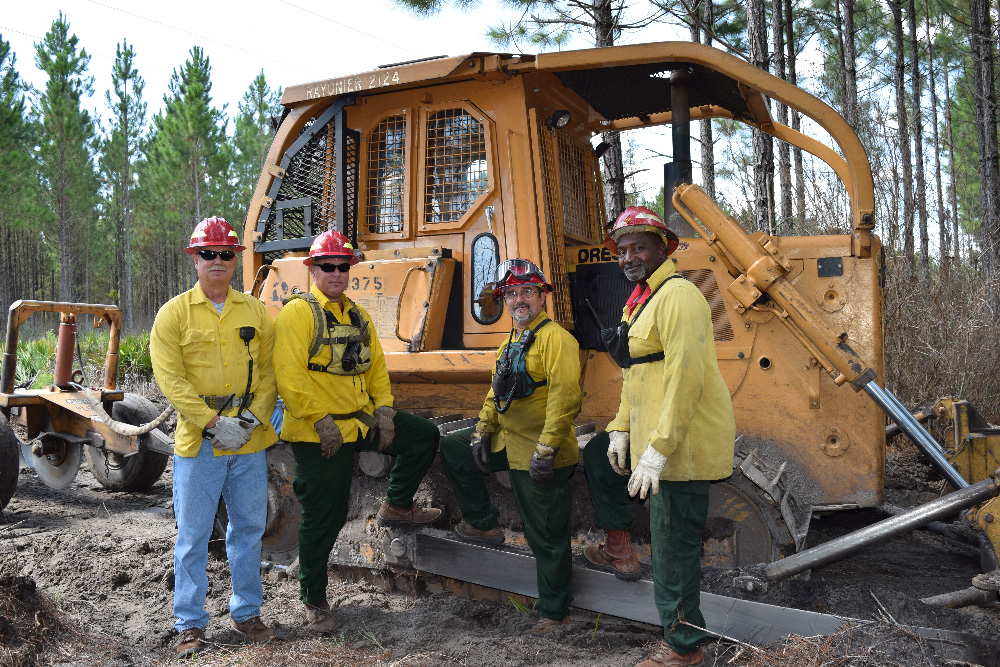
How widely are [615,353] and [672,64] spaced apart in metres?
1.96

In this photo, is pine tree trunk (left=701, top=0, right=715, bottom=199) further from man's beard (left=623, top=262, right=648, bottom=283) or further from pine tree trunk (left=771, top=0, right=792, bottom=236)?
man's beard (left=623, top=262, right=648, bottom=283)

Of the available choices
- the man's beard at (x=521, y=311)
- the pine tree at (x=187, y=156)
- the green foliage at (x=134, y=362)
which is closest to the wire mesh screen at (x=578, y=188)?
the man's beard at (x=521, y=311)

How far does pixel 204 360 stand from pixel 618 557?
7.89 ft

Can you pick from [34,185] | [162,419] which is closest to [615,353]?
[162,419]

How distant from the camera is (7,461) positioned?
6984 millimetres

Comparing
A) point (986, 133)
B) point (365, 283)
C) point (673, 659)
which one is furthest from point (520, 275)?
point (986, 133)

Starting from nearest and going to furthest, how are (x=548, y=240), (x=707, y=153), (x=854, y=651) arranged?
1. (x=854, y=651)
2. (x=548, y=240)
3. (x=707, y=153)

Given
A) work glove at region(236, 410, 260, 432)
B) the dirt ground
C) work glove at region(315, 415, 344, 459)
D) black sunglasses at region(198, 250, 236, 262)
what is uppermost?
black sunglasses at region(198, 250, 236, 262)

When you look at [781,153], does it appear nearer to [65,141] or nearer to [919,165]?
[919,165]

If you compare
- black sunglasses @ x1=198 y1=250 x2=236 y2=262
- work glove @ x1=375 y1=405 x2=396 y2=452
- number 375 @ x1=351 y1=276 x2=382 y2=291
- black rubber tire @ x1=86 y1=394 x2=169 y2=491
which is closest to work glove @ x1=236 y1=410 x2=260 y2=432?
work glove @ x1=375 y1=405 x2=396 y2=452

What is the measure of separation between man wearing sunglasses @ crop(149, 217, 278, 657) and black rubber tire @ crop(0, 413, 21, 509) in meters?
4.01

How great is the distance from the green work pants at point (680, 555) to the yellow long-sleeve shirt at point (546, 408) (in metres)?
0.68

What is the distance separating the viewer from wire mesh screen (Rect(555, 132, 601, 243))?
5.21 meters

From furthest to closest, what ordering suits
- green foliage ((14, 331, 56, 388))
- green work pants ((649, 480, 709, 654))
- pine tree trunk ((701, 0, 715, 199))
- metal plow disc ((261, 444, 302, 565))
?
pine tree trunk ((701, 0, 715, 199))
green foliage ((14, 331, 56, 388))
metal plow disc ((261, 444, 302, 565))
green work pants ((649, 480, 709, 654))
